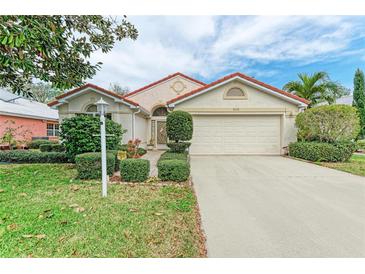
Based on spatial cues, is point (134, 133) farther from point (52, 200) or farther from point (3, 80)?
point (52, 200)

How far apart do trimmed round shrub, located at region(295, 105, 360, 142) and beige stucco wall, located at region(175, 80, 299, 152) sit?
4.27 ft

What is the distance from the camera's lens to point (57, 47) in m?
5.55

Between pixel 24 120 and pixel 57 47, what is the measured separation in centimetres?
1642

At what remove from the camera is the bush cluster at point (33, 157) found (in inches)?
354

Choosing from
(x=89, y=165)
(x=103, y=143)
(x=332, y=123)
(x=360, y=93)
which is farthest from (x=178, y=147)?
(x=360, y=93)

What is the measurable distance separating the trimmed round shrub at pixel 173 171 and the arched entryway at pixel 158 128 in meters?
9.23

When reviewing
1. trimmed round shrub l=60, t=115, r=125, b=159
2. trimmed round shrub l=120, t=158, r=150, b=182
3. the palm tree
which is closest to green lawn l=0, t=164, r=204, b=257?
trimmed round shrub l=120, t=158, r=150, b=182

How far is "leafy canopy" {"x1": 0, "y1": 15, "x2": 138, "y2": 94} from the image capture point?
4.51 meters

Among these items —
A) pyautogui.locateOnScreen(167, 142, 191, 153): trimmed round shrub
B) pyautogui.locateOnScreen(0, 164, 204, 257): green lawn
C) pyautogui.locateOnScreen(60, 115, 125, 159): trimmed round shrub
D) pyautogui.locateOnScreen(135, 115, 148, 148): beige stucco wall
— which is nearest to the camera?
pyautogui.locateOnScreen(0, 164, 204, 257): green lawn

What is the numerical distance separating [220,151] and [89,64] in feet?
27.1

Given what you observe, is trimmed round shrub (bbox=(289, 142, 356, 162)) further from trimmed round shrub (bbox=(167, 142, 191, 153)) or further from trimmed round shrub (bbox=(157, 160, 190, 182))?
trimmed round shrub (bbox=(157, 160, 190, 182))
